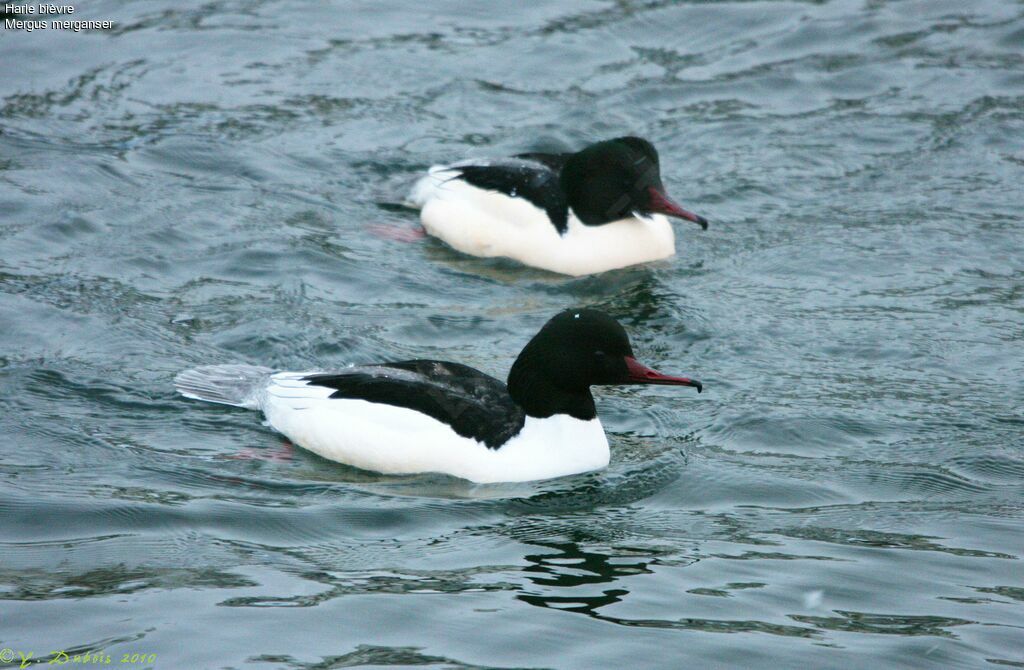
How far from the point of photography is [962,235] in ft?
34.5

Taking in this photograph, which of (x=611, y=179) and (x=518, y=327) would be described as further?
(x=611, y=179)

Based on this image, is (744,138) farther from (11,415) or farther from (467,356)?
(11,415)

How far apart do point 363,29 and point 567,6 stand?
222 cm

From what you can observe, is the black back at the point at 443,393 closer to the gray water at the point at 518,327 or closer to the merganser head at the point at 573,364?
the merganser head at the point at 573,364

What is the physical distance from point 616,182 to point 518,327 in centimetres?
166

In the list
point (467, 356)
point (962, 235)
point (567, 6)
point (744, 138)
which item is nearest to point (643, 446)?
point (467, 356)

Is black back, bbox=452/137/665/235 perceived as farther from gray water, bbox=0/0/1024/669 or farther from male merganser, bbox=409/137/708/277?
gray water, bbox=0/0/1024/669

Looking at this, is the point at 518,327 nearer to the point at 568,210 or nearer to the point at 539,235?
the point at 539,235

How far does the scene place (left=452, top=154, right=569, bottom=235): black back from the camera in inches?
415

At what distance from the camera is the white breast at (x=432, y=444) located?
7.19 meters

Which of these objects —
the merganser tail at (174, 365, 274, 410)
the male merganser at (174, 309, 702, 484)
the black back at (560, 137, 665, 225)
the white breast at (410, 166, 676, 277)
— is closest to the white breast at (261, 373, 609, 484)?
the male merganser at (174, 309, 702, 484)

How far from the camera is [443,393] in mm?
7293

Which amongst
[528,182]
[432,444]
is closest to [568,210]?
[528,182]

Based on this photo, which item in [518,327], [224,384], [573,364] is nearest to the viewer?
[573,364]
